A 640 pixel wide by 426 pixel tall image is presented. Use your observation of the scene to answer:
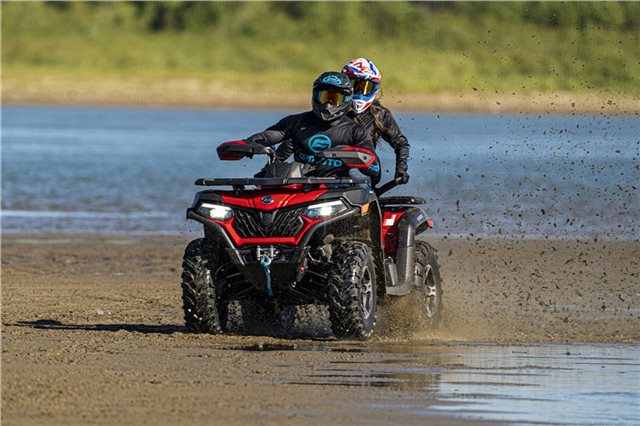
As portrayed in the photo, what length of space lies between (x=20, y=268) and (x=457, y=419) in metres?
10.1

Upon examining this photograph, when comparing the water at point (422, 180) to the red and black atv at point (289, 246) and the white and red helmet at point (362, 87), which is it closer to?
the white and red helmet at point (362, 87)

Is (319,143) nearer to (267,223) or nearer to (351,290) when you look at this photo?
(267,223)

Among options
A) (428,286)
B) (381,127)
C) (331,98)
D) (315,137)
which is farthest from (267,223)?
(428,286)

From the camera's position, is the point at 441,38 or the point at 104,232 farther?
the point at 441,38

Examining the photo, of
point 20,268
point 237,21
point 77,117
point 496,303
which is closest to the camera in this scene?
point 496,303

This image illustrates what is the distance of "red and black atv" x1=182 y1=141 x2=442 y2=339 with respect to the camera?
11914 mm

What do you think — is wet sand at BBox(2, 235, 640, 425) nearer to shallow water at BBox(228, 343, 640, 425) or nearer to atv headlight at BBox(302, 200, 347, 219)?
shallow water at BBox(228, 343, 640, 425)

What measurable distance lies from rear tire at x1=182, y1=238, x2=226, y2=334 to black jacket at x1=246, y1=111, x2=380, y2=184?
105 centimetres

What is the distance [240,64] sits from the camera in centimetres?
10719

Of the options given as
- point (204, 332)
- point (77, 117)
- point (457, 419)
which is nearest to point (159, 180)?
point (204, 332)

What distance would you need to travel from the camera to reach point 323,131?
1284 cm

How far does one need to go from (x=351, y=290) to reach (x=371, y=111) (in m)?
1.94

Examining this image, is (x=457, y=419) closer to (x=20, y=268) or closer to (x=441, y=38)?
(x=20, y=268)

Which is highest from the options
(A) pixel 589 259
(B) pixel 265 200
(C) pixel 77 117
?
(B) pixel 265 200
